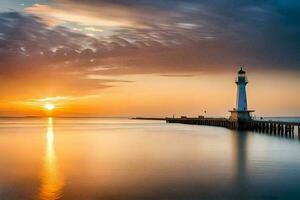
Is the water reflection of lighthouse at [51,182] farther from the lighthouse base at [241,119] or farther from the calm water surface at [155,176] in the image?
the lighthouse base at [241,119]

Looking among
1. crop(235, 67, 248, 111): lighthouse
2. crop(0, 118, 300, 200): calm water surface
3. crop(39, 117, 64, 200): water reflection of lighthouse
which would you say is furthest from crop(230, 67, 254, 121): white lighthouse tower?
crop(39, 117, 64, 200): water reflection of lighthouse

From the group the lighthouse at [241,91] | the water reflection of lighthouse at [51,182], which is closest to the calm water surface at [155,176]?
the water reflection of lighthouse at [51,182]

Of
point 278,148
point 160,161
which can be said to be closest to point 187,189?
point 160,161

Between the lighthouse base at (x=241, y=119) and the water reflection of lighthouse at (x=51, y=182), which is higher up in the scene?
the lighthouse base at (x=241, y=119)

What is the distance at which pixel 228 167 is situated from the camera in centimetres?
2609

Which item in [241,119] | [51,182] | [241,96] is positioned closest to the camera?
[51,182]

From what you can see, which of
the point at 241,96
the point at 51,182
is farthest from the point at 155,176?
the point at 241,96

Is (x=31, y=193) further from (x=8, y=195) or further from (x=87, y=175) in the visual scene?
(x=87, y=175)

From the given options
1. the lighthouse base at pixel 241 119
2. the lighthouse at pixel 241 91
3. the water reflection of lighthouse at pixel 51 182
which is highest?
the lighthouse at pixel 241 91

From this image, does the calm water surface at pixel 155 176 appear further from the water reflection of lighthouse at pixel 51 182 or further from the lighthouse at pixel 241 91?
the lighthouse at pixel 241 91

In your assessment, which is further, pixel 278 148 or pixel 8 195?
pixel 278 148

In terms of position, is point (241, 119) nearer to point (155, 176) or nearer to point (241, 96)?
point (241, 96)

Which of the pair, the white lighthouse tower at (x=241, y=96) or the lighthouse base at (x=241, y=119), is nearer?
the white lighthouse tower at (x=241, y=96)

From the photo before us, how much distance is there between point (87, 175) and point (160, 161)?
7171mm
